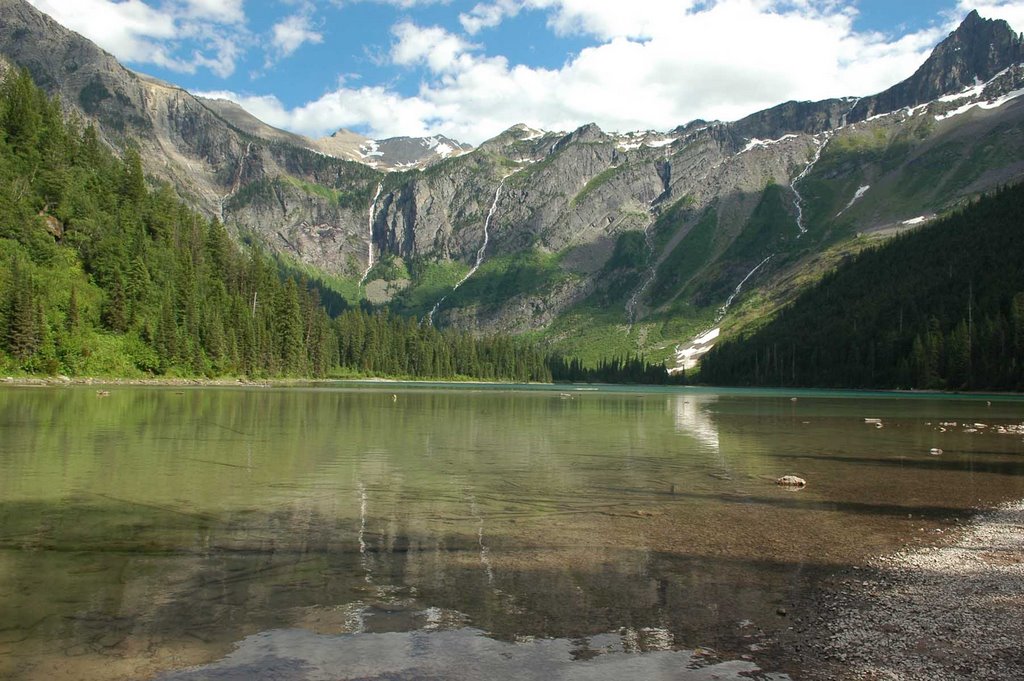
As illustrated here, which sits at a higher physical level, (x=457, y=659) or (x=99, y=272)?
(x=99, y=272)

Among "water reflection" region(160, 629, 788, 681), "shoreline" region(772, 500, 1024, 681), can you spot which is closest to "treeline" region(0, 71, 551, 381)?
"water reflection" region(160, 629, 788, 681)

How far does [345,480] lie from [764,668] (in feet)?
62.9

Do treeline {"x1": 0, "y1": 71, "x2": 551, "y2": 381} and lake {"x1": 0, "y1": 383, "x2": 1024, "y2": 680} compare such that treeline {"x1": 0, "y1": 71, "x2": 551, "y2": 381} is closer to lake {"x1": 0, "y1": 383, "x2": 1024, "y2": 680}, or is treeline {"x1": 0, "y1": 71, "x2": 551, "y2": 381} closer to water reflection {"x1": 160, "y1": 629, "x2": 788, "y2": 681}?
lake {"x1": 0, "y1": 383, "x2": 1024, "y2": 680}

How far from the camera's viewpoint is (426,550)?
1598cm

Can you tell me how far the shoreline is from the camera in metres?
9.55

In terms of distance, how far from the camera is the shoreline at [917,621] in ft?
31.3

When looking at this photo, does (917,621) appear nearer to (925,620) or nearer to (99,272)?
(925,620)

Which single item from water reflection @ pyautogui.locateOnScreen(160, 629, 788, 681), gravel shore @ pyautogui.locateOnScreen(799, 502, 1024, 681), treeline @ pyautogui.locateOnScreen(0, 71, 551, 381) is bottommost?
gravel shore @ pyautogui.locateOnScreen(799, 502, 1024, 681)

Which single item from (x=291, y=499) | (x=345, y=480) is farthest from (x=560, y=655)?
(x=345, y=480)

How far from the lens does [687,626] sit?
36.4ft

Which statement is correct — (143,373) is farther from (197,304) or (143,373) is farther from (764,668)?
(764,668)

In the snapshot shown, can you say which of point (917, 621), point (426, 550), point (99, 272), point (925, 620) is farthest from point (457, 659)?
point (99, 272)

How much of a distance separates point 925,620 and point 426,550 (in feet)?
33.5

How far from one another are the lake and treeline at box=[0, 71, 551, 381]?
68072 millimetres
